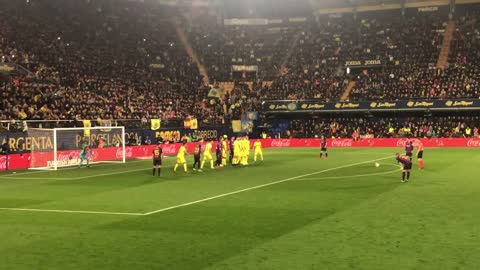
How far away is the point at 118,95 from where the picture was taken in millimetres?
51844

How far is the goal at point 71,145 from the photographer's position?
117 ft

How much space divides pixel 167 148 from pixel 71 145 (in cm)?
1072

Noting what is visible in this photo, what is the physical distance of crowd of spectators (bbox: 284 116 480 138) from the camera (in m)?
56.2

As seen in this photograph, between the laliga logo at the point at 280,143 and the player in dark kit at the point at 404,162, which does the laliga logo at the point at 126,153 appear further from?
the player in dark kit at the point at 404,162

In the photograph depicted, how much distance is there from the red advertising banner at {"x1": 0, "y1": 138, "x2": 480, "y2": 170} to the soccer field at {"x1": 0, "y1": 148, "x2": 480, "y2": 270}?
774cm

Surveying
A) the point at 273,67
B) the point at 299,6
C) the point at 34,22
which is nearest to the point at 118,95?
the point at 34,22

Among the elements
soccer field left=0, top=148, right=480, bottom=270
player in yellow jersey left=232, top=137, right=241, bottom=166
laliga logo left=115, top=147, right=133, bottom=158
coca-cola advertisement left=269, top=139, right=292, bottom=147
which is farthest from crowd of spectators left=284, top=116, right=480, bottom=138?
soccer field left=0, top=148, right=480, bottom=270

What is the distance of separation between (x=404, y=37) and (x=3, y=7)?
43156 mm

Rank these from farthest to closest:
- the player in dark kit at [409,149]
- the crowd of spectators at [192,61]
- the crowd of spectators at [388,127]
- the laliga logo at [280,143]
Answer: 1. the laliga logo at [280,143]
2. the crowd of spectators at [388,127]
3. the crowd of spectators at [192,61]
4. the player in dark kit at [409,149]

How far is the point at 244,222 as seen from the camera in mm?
15203

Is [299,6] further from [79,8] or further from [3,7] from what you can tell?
[3,7]

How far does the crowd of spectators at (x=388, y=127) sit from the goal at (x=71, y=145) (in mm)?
21381

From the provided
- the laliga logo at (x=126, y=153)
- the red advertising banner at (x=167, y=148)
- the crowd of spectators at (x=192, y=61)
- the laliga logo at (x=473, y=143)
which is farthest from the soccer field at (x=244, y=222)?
the laliga logo at (x=473, y=143)

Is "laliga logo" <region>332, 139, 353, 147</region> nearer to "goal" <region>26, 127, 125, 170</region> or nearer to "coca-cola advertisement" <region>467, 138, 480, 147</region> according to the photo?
"coca-cola advertisement" <region>467, 138, 480, 147</region>
